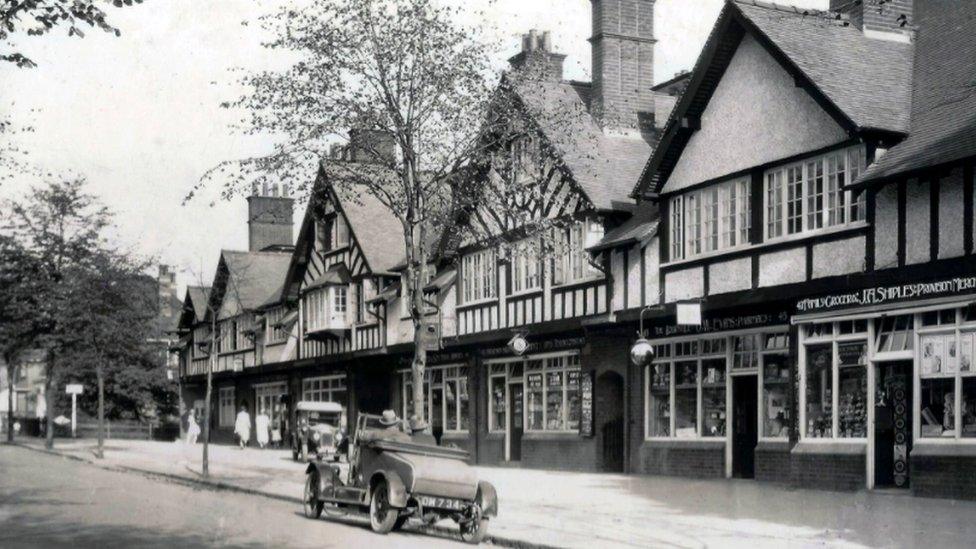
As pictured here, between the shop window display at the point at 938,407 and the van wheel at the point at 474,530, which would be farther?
the shop window display at the point at 938,407

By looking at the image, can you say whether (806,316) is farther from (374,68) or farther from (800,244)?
(374,68)

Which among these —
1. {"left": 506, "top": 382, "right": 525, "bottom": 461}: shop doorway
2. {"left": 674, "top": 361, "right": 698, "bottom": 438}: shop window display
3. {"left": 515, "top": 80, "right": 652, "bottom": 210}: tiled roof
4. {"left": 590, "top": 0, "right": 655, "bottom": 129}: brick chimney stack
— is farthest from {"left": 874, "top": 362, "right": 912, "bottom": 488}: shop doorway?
{"left": 506, "top": 382, "right": 525, "bottom": 461}: shop doorway

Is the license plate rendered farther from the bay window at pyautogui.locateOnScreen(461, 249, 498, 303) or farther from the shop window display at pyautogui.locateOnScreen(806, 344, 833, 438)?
the bay window at pyautogui.locateOnScreen(461, 249, 498, 303)

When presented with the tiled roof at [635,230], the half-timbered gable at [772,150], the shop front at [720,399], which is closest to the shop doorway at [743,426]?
the shop front at [720,399]

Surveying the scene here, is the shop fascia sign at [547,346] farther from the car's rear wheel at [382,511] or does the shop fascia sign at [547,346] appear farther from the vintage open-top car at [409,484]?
the car's rear wheel at [382,511]

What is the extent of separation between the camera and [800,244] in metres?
20.9

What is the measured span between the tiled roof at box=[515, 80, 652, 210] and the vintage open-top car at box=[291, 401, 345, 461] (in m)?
9.85

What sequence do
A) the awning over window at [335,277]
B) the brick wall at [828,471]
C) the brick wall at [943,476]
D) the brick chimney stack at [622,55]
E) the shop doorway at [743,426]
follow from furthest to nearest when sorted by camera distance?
the awning over window at [335,277]
the brick chimney stack at [622,55]
the shop doorway at [743,426]
the brick wall at [828,471]
the brick wall at [943,476]

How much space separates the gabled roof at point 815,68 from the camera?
20156 millimetres

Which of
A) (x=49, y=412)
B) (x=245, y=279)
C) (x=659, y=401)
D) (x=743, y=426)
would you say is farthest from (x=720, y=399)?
(x=245, y=279)

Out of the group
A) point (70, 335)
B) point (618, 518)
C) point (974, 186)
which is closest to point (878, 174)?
point (974, 186)

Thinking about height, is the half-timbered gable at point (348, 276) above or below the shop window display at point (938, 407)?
above

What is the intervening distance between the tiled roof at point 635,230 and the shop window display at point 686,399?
2.60 metres

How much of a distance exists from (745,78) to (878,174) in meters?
4.51
